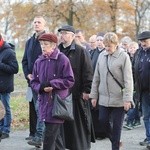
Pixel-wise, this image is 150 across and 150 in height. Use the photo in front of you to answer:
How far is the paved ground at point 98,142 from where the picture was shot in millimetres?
7145

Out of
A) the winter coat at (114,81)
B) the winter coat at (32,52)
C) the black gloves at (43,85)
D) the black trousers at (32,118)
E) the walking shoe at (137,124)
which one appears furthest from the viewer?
the walking shoe at (137,124)

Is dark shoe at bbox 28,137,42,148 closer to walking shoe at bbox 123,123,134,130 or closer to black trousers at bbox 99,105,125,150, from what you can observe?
black trousers at bbox 99,105,125,150

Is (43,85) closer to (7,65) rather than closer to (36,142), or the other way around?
(36,142)

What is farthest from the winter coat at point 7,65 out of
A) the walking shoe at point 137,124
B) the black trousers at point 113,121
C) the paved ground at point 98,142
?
the walking shoe at point 137,124

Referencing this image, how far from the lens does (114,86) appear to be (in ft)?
20.1

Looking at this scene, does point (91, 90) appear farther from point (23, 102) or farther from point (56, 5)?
point (56, 5)

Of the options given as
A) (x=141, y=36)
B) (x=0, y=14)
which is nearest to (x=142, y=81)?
(x=141, y=36)

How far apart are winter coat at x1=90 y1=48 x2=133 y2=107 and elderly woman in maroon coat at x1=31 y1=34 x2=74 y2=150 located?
2.80 ft

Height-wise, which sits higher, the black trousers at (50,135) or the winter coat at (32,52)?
the winter coat at (32,52)

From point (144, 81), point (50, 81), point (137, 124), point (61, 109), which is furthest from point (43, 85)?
point (137, 124)

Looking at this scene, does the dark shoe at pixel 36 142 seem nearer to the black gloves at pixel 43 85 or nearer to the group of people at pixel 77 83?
the group of people at pixel 77 83

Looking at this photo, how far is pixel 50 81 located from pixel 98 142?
258 centimetres

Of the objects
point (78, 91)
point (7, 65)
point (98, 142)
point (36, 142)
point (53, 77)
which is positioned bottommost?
point (98, 142)

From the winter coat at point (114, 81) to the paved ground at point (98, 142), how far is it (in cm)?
132
